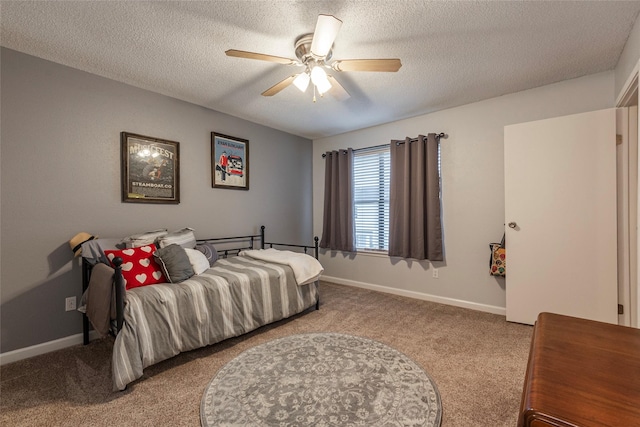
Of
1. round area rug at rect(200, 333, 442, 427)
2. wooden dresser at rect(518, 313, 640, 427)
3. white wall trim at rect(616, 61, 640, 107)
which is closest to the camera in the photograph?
wooden dresser at rect(518, 313, 640, 427)

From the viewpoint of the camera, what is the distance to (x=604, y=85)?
258 centimetres

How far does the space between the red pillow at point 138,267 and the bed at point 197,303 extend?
0.06ft

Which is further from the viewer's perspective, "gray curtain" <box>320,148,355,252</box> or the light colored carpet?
"gray curtain" <box>320,148,355,252</box>

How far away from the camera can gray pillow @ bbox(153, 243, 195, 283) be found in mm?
2330

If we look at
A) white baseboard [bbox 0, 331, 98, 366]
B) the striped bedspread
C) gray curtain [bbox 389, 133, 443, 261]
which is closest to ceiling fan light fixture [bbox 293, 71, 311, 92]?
the striped bedspread

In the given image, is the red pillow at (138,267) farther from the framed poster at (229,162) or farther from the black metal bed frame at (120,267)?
the framed poster at (229,162)

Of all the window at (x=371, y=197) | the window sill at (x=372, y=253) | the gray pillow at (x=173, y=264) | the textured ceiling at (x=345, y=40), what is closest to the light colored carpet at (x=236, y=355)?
the gray pillow at (x=173, y=264)

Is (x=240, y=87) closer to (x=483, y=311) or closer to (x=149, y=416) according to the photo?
(x=149, y=416)

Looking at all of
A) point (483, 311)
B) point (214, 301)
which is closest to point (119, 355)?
point (214, 301)

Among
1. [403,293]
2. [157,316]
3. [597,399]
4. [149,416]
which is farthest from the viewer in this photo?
[403,293]

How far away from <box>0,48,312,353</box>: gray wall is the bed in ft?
0.92

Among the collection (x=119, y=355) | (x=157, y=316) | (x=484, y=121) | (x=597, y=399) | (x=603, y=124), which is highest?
(x=484, y=121)

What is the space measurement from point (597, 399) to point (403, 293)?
10.9 ft

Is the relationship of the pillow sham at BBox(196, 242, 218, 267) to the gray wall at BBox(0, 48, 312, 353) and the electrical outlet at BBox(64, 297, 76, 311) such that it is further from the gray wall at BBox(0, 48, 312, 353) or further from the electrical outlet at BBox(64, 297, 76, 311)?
the electrical outlet at BBox(64, 297, 76, 311)
